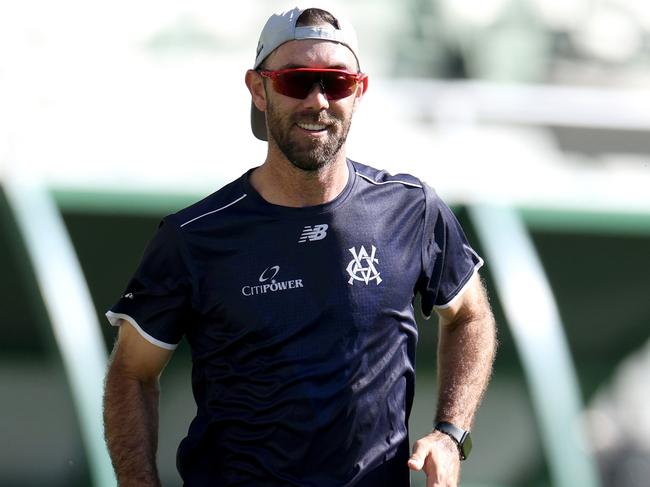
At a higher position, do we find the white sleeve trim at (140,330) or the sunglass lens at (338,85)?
the sunglass lens at (338,85)

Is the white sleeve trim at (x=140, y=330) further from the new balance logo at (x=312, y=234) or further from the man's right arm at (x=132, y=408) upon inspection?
the new balance logo at (x=312, y=234)

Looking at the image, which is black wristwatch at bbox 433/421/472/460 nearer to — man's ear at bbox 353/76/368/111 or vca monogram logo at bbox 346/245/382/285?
vca monogram logo at bbox 346/245/382/285

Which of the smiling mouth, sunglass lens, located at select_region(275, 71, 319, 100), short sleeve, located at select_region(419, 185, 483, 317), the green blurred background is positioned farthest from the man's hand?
the green blurred background

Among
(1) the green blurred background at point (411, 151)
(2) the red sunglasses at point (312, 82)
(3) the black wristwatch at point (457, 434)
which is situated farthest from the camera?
(1) the green blurred background at point (411, 151)

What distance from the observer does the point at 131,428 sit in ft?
10.8

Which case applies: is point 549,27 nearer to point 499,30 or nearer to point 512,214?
point 499,30

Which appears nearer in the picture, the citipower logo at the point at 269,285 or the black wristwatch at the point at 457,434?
the citipower logo at the point at 269,285

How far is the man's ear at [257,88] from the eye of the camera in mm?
3439

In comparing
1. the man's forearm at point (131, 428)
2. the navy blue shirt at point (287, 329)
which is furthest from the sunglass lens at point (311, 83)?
the man's forearm at point (131, 428)

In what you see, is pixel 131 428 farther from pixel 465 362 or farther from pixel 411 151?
pixel 411 151

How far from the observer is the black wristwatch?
3385mm

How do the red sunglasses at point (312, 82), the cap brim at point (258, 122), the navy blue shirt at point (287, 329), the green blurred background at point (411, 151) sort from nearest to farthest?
the navy blue shirt at point (287, 329), the red sunglasses at point (312, 82), the cap brim at point (258, 122), the green blurred background at point (411, 151)

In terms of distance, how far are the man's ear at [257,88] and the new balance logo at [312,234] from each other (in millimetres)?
368

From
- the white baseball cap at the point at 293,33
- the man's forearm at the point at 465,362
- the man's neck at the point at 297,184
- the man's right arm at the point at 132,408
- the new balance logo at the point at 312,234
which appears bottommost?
the man's forearm at the point at 465,362
